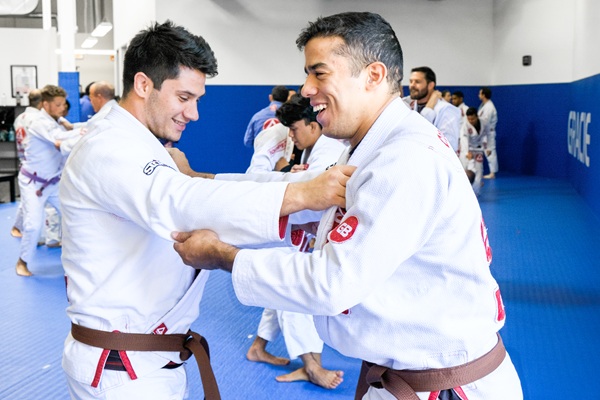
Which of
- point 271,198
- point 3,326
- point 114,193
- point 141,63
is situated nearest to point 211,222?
point 271,198

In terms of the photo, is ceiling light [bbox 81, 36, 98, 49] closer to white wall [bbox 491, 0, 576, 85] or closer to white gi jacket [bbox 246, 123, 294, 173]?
white wall [bbox 491, 0, 576, 85]

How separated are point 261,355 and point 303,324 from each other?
1.25 feet

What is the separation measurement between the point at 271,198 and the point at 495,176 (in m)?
12.7

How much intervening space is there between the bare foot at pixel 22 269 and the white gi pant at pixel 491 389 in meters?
5.24

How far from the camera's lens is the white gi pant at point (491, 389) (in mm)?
1498

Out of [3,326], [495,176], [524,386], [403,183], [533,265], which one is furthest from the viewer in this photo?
[495,176]

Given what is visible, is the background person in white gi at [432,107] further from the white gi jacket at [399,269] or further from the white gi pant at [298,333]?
the white gi jacket at [399,269]

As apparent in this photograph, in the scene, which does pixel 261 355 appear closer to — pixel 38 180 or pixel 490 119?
pixel 38 180

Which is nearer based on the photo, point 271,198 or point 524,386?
point 271,198

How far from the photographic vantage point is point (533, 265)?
19.9 feet

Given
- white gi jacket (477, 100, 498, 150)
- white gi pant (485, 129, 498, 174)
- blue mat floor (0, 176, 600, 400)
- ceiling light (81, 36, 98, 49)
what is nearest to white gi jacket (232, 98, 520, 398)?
blue mat floor (0, 176, 600, 400)

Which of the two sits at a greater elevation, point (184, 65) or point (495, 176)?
point (184, 65)

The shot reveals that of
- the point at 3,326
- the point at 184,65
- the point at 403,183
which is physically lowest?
the point at 3,326

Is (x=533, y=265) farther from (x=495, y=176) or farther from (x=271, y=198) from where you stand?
(x=495, y=176)
